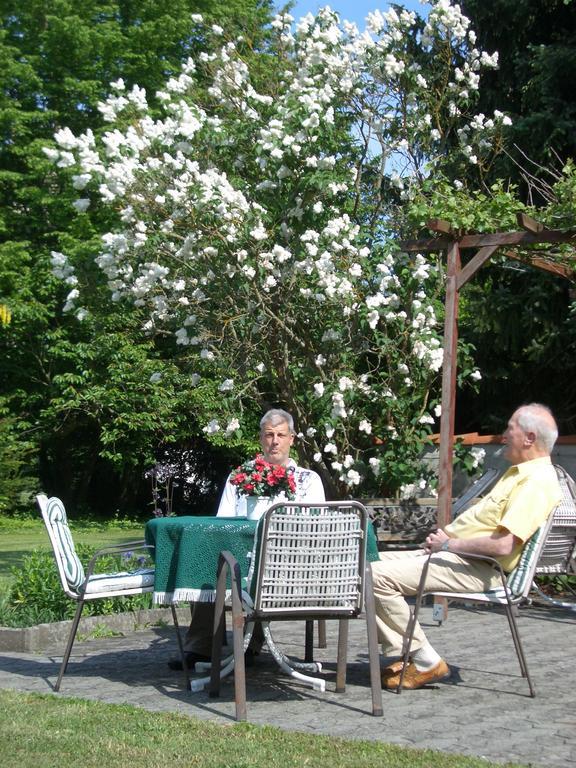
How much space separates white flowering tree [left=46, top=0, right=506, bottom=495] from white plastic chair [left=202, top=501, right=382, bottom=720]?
5192 mm

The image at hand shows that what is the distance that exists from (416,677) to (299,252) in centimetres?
585

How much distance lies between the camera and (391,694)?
19.2 ft

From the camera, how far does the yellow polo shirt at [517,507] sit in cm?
573

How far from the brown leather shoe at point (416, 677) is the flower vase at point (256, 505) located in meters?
1.12

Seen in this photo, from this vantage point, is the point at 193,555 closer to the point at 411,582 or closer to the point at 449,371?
the point at 411,582

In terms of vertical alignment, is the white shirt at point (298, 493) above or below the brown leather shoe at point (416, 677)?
above

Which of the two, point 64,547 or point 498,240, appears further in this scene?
point 498,240

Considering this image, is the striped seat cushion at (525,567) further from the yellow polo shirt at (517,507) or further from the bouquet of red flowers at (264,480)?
the bouquet of red flowers at (264,480)

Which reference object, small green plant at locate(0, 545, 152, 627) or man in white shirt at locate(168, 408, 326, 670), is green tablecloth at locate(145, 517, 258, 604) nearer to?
man in white shirt at locate(168, 408, 326, 670)

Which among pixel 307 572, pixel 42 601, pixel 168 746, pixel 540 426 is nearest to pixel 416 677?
pixel 307 572

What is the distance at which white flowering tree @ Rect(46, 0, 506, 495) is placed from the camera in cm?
1086

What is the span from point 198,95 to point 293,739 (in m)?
9.58

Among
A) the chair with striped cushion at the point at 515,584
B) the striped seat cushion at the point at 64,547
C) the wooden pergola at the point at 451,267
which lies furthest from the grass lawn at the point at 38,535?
the chair with striped cushion at the point at 515,584

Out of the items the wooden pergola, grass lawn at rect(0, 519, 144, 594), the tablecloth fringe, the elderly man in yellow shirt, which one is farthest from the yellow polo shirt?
grass lawn at rect(0, 519, 144, 594)
